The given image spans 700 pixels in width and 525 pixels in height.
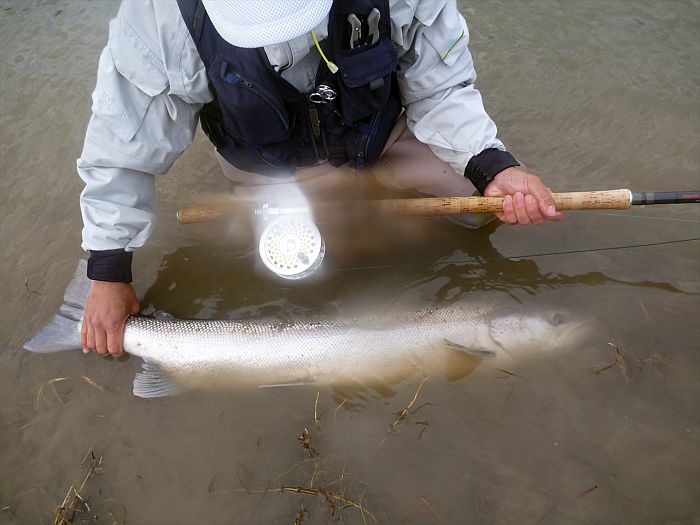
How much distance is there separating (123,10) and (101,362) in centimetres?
202

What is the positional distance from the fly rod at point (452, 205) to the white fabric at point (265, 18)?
3.63ft

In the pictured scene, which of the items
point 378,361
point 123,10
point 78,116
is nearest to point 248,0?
point 123,10

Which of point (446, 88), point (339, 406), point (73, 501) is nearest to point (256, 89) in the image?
point (446, 88)

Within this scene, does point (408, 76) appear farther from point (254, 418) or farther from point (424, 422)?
point (254, 418)

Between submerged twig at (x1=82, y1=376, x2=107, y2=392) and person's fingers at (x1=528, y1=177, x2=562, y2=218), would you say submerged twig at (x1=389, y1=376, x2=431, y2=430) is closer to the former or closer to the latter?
person's fingers at (x1=528, y1=177, x2=562, y2=218)

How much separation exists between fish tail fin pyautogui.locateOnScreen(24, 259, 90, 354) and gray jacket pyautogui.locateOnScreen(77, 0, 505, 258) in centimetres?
63

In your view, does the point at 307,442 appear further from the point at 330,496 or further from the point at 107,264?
the point at 107,264

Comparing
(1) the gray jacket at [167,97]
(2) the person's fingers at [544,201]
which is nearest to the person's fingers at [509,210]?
(2) the person's fingers at [544,201]

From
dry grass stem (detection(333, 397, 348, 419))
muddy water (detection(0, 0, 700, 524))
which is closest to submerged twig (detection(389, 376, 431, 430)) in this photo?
muddy water (detection(0, 0, 700, 524))

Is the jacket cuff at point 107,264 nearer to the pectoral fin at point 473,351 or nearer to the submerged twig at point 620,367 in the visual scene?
the pectoral fin at point 473,351

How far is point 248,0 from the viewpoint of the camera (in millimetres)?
1663

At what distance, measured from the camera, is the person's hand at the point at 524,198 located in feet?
8.29

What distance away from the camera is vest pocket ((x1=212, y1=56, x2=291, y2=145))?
2391 mm

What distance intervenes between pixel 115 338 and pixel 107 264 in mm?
482
